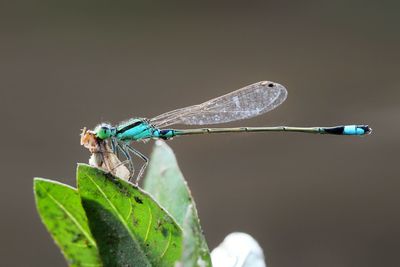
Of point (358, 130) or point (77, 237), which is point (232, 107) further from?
point (77, 237)

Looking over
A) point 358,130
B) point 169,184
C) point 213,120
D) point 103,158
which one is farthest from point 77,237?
point 358,130

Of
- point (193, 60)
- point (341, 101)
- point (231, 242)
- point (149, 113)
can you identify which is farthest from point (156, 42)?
point (231, 242)

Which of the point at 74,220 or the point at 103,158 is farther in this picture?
the point at 103,158

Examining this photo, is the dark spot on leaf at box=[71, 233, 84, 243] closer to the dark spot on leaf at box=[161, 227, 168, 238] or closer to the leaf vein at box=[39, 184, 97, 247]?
the leaf vein at box=[39, 184, 97, 247]

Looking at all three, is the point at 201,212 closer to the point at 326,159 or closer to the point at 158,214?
the point at 326,159

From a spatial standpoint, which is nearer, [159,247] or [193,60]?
[159,247]

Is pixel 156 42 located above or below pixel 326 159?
above

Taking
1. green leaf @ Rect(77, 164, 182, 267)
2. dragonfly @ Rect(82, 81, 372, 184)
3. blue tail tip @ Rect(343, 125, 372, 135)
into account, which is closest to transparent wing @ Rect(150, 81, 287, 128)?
dragonfly @ Rect(82, 81, 372, 184)

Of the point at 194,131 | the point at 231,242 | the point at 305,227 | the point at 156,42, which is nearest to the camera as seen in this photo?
the point at 231,242
